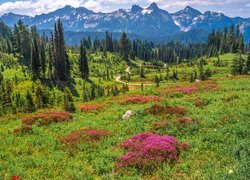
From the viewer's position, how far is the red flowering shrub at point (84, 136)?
18.0 metres

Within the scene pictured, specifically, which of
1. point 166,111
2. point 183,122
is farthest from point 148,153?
point 166,111

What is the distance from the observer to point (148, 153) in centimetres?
1443

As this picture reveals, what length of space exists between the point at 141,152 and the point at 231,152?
204 inches

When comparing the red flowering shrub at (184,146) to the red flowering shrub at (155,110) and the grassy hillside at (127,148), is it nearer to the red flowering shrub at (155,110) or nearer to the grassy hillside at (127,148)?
the grassy hillside at (127,148)

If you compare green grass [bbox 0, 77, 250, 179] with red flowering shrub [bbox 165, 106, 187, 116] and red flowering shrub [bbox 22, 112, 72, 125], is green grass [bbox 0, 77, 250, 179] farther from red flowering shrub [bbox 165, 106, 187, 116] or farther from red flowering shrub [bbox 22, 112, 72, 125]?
red flowering shrub [bbox 22, 112, 72, 125]

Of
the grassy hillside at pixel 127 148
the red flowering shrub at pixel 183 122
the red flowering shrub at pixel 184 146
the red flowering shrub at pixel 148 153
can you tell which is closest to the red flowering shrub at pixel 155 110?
the grassy hillside at pixel 127 148

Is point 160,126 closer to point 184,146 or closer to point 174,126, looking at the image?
point 174,126

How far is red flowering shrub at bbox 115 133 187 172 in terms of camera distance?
13.4m

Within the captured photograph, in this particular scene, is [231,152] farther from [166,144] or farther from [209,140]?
[166,144]

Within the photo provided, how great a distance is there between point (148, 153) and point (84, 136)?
20.7ft

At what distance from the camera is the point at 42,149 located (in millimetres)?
17094

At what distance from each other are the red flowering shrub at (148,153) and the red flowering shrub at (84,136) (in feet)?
9.32

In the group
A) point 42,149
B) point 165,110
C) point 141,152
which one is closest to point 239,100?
point 165,110

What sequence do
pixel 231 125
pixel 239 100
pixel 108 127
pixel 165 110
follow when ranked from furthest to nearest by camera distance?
pixel 239 100 < pixel 165 110 < pixel 108 127 < pixel 231 125
